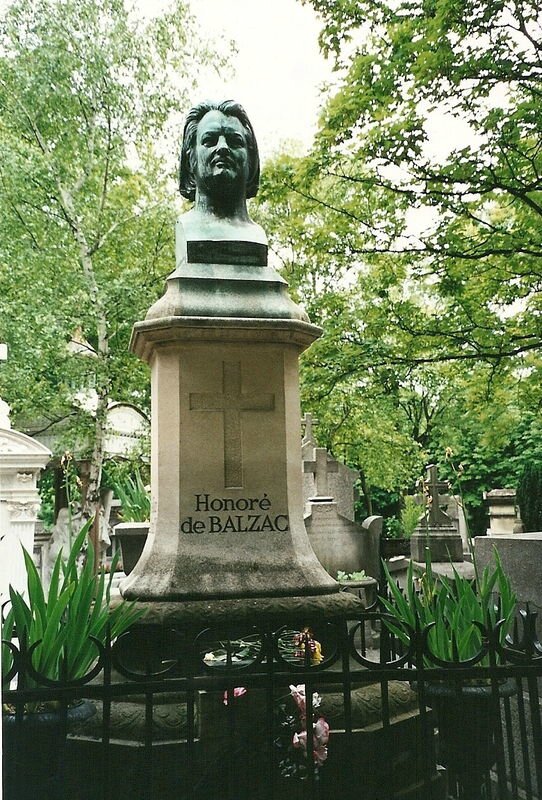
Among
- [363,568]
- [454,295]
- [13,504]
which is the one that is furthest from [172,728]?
[363,568]

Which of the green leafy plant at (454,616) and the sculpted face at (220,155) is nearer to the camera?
the green leafy plant at (454,616)

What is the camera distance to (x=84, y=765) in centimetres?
314

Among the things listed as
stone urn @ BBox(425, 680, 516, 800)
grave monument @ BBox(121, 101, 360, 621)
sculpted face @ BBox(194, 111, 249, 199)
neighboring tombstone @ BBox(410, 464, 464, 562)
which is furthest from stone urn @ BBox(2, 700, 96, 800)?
neighboring tombstone @ BBox(410, 464, 464, 562)

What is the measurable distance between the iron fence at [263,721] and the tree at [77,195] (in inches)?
398

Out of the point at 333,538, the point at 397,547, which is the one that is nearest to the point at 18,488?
the point at 333,538

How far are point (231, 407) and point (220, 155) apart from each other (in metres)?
1.54

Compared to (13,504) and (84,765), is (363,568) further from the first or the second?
(84,765)

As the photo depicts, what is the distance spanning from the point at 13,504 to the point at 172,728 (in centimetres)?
573

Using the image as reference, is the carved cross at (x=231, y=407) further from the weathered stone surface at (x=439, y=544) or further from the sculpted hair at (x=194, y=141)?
the weathered stone surface at (x=439, y=544)

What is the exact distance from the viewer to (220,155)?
4305mm

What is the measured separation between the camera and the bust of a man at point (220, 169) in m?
4.32

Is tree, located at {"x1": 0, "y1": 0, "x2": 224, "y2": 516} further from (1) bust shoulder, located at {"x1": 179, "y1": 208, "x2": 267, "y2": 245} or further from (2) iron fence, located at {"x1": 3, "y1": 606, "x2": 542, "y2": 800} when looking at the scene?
(2) iron fence, located at {"x1": 3, "y1": 606, "x2": 542, "y2": 800}

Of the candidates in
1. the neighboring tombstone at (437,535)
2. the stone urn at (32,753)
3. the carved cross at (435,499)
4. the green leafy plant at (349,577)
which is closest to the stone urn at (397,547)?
the neighboring tombstone at (437,535)

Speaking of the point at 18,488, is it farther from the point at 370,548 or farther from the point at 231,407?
the point at 370,548
